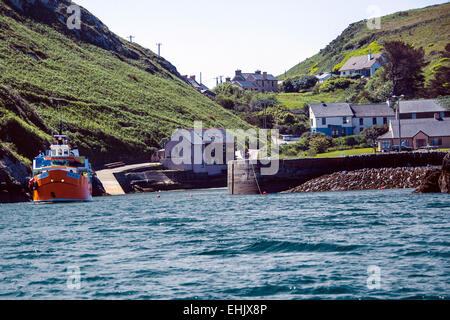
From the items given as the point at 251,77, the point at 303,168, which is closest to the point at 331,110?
the point at 303,168

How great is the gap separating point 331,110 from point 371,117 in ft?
21.5

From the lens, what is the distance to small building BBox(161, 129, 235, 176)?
8038 cm

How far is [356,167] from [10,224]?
29.8 meters

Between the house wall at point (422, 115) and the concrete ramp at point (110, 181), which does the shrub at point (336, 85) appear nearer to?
the house wall at point (422, 115)

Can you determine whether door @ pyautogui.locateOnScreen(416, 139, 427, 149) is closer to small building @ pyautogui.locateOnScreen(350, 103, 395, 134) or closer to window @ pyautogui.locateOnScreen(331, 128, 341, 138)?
small building @ pyautogui.locateOnScreen(350, 103, 395, 134)

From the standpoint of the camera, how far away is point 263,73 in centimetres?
17775

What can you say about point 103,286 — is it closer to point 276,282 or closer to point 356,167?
point 276,282

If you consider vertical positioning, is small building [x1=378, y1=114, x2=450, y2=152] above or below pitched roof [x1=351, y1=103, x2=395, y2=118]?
below

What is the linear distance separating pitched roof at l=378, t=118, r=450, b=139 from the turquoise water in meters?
47.0

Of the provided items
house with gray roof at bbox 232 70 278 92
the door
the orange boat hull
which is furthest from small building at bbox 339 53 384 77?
the orange boat hull

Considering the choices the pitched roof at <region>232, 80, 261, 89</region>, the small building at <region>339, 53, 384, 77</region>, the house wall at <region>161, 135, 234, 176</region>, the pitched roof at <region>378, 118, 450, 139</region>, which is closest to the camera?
the pitched roof at <region>378, 118, 450, 139</region>

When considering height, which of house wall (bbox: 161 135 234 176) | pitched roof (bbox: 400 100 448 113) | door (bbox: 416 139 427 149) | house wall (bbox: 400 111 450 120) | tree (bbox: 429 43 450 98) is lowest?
house wall (bbox: 161 135 234 176)

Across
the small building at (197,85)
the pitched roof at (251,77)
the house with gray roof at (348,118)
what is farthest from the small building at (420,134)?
the pitched roof at (251,77)

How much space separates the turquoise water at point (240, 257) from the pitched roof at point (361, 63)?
12973 cm
